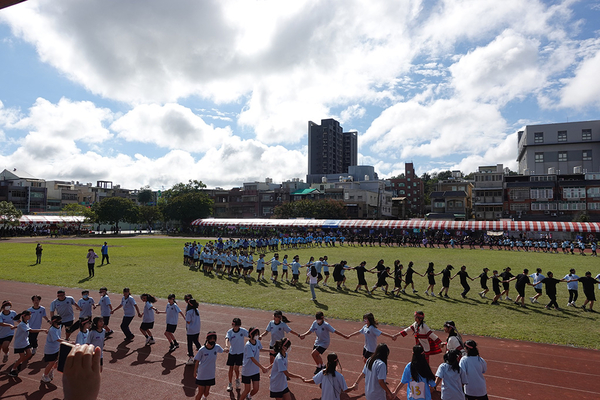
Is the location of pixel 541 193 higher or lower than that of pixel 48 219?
higher

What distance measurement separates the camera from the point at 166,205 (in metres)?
72.9

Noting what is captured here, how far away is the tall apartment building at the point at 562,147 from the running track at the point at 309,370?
7564cm

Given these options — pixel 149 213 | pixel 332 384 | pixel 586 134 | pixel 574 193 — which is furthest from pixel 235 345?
pixel 586 134

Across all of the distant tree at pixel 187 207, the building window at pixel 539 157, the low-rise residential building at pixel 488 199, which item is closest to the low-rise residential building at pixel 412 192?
the low-rise residential building at pixel 488 199

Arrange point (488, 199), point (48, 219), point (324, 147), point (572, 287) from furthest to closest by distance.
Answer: point (324, 147)
point (488, 199)
point (48, 219)
point (572, 287)

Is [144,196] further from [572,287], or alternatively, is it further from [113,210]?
[572,287]

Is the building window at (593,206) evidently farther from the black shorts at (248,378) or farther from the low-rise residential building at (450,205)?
the black shorts at (248,378)

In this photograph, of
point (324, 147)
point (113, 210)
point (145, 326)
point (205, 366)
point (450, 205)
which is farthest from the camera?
point (324, 147)

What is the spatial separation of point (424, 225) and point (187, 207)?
45409mm

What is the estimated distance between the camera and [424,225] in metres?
49.0

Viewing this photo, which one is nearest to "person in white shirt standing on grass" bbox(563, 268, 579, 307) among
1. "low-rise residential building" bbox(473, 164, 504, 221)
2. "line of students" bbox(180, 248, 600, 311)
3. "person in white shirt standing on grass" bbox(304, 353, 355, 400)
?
"line of students" bbox(180, 248, 600, 311)

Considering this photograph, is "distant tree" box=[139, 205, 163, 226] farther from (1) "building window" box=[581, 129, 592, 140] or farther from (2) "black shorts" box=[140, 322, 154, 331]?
(1) "building window" box=[581, 129, 592, 140]

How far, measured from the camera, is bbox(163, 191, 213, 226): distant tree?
71.1m

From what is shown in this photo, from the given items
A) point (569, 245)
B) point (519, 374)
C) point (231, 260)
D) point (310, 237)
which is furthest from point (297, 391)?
point (569, 245)
